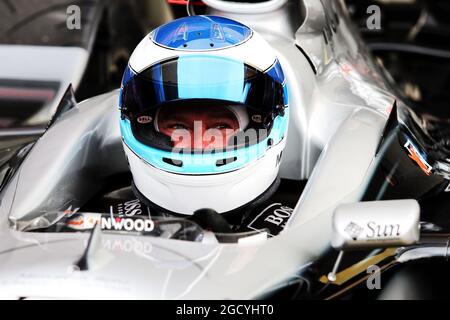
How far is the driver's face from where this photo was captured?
2.28 m

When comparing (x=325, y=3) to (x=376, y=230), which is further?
(x=325, y=3)

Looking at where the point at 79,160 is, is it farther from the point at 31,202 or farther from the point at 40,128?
the point at 40,128

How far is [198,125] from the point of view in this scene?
2303 millimetres

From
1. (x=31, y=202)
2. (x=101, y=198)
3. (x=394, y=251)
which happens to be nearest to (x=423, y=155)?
(x=394, y=251)

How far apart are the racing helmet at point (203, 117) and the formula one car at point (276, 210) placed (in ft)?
0.36

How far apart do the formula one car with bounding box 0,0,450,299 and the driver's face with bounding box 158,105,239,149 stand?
207 millimetres

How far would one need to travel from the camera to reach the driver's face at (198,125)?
2.28 metres

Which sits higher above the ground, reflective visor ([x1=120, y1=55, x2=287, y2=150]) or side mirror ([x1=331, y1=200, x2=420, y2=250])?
reflective visor ([x1=120, y1=55, x2=287, y2=150])

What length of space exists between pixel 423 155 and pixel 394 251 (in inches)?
21.7
